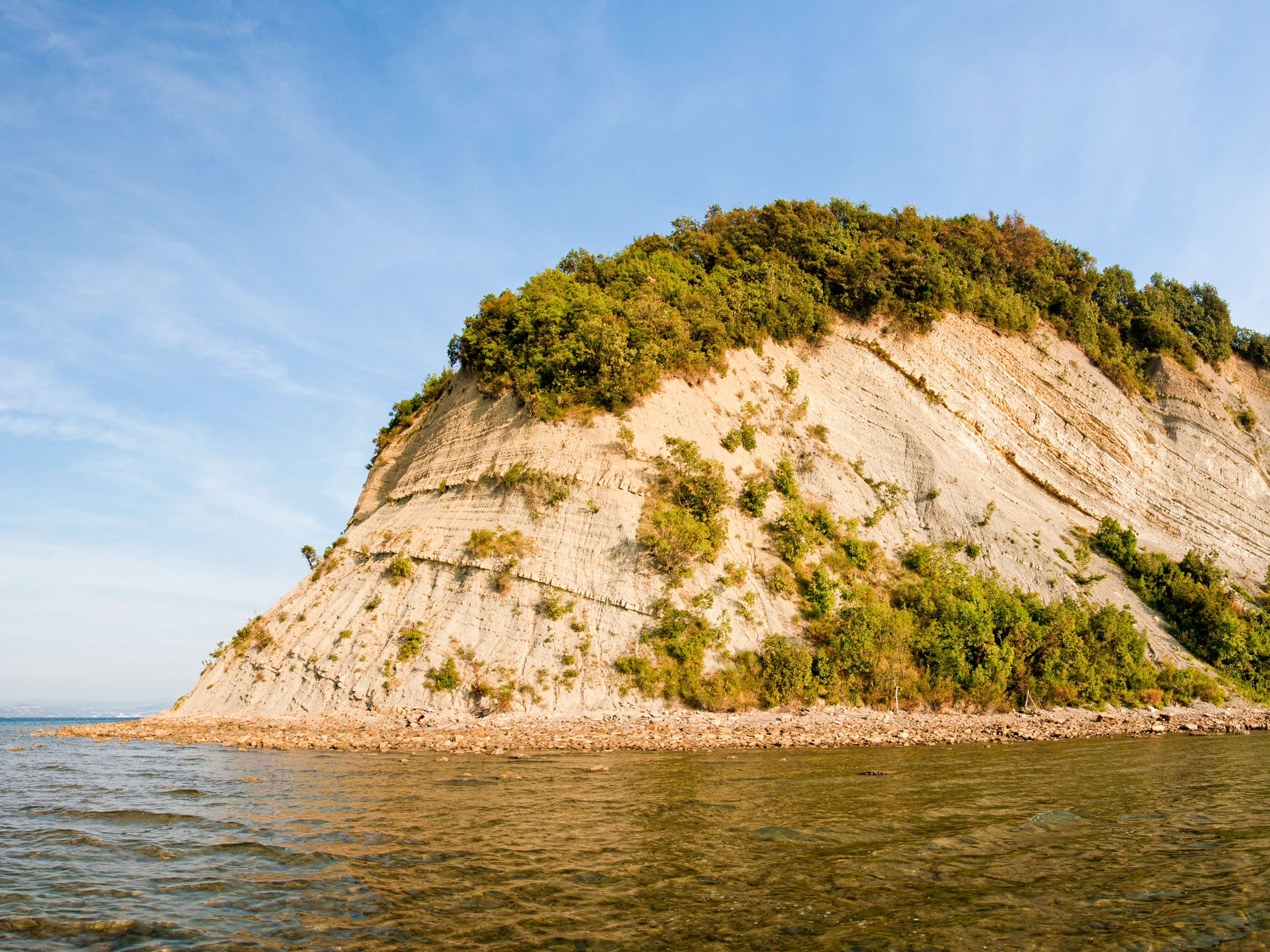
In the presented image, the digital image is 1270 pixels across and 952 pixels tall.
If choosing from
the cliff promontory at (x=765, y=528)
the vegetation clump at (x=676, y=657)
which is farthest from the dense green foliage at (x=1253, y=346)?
the vegetation clump at (x=676, y=657)

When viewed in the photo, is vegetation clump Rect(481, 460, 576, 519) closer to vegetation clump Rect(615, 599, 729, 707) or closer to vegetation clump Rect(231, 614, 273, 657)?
vegetation clump Rect(615, 599, 729, 707)

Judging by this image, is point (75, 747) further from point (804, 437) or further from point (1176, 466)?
point (1176, 466)

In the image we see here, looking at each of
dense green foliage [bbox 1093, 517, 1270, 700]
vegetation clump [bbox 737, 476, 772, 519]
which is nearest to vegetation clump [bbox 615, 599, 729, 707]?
vegetation clump [bbox 737, 476, 772, 519]

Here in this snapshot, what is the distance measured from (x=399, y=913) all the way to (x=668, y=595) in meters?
16.8

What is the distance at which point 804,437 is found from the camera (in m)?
29.7

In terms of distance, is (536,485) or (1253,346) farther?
(1253,346)

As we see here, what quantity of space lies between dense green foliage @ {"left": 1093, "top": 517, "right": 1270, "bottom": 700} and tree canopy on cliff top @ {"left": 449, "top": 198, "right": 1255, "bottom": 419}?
1315cm

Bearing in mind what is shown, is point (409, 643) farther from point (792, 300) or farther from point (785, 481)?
point (792, 300)

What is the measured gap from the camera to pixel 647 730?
56.9 feet

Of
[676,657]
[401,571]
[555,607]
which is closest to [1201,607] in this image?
[676,657]

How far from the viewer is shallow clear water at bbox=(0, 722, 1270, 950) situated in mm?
5203

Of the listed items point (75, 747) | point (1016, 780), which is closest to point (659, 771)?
point (1016, 780)

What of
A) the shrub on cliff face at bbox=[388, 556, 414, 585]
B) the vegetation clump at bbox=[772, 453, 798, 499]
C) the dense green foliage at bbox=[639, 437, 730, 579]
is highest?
the vegetation clump at bbox=[772, 453, 798, 499]

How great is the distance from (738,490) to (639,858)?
65.2ft
